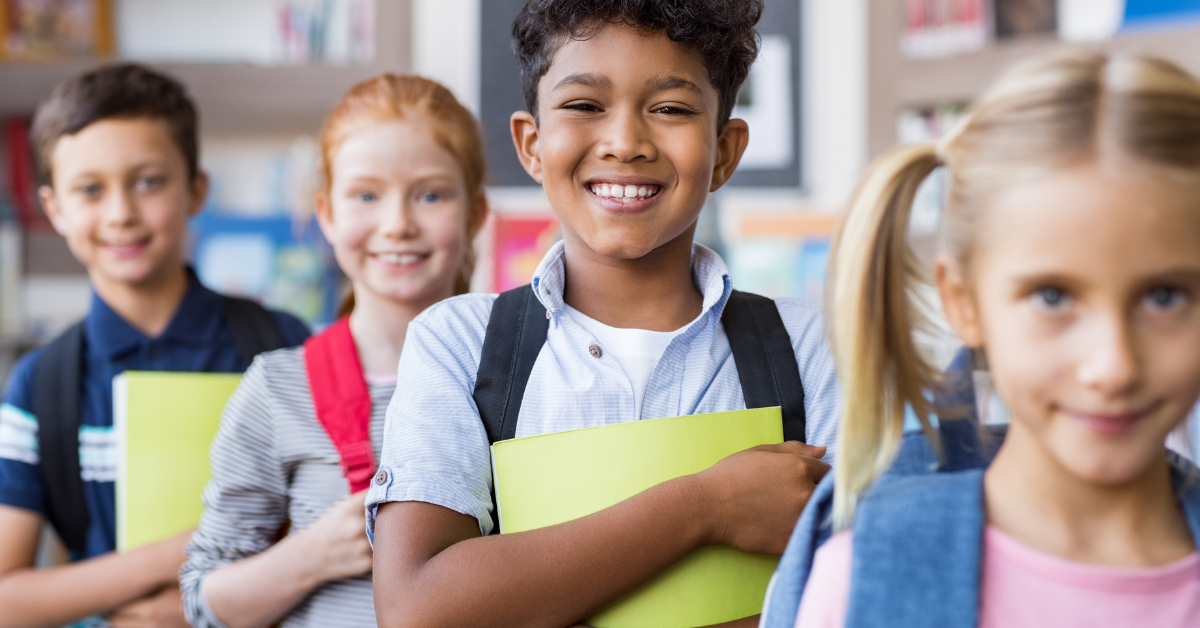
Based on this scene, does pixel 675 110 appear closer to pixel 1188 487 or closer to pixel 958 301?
pixel 958 301

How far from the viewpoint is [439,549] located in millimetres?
761

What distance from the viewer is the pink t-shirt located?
575mm

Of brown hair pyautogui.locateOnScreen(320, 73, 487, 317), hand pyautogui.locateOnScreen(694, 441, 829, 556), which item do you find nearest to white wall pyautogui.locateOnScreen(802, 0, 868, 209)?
brown hair pyautogui.locateOnScreen(320, 73, 487, 317)

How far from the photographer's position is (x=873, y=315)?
64cm

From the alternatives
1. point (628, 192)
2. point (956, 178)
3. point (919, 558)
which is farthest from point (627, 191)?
point (919, 558)

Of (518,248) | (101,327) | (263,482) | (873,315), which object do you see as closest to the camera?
(873,315)

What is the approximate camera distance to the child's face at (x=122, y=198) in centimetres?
145

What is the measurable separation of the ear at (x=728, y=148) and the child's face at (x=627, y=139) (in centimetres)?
7

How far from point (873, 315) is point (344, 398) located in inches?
26.6

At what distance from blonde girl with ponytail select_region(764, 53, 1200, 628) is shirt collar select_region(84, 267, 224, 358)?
1.10m

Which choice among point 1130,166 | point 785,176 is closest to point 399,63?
point 785,176

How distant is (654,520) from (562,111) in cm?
38

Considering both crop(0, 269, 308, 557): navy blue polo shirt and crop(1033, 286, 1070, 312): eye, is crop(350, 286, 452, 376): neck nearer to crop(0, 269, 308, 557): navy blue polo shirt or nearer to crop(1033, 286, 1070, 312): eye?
crop(0, 269, 308, 557): navy blue polo shirt

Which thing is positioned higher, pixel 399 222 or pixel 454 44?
pixel 454 44
